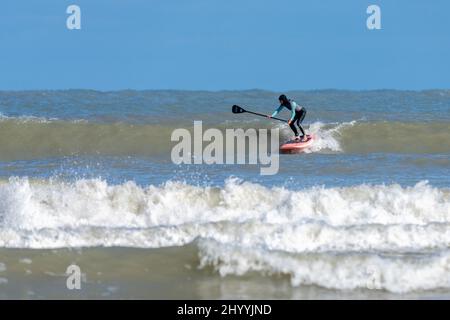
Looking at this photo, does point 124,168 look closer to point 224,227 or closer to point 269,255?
point 224,227

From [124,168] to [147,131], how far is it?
5.63 m

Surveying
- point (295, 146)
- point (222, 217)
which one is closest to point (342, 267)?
point (222, 217)

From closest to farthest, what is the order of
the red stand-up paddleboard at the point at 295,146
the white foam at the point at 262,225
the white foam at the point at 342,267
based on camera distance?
the white foam at the point at 342,267, the white foam at the point at 262,225, the red stand-up paddleboard at the point at 295,146

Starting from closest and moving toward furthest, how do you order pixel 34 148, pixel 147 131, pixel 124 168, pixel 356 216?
pixel 356 216 → pixel 124 168 → pixel 34 148 → pixel 147 131

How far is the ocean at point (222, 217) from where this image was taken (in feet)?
30.2

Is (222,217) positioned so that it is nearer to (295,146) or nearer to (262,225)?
(262,225)

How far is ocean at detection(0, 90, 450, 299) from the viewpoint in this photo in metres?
9.21

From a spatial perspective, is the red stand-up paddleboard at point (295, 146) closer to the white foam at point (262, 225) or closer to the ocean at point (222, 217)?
the ocean at point (222, 217)

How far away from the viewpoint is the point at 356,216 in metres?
12.7

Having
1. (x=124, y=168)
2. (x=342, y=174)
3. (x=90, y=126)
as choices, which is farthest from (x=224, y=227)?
(x=90, y=126)

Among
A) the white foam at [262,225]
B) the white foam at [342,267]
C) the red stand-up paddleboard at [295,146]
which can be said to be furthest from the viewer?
the red stand-up paddleboard at [295,146]

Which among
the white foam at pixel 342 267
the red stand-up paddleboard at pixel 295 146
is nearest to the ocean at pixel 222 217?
Answer: the white foam at pixel 342 267

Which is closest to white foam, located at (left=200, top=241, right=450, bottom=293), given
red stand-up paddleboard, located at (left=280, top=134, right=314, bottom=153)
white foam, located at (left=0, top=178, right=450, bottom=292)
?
white foam, located at (left=0, top=178, right=450, bottom=292)

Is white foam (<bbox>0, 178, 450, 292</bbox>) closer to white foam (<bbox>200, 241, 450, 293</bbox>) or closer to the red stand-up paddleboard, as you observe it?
white foam (<bbox>200, 241, 450, 293</bbox>)
